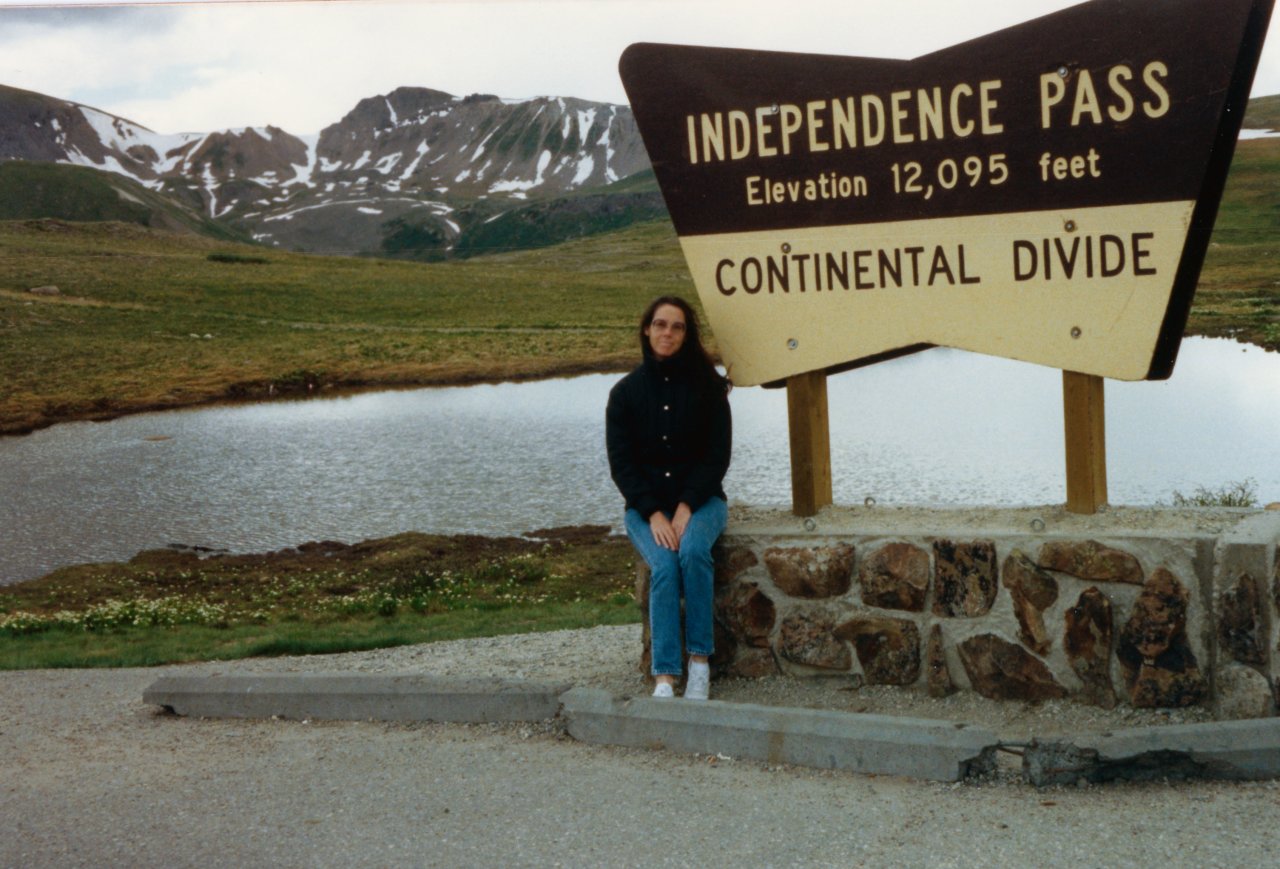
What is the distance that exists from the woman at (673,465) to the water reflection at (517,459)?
8.25m

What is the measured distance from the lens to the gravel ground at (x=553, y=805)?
4105mm

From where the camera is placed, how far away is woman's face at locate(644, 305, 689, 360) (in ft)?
19.8

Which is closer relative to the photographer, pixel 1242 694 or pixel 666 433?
pixel 1242 694

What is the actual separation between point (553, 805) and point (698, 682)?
4.15 feet

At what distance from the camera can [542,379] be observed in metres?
37.4

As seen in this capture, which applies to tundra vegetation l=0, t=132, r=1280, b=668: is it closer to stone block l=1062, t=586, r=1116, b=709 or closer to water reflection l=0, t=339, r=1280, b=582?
water reflection l=0, t=339, r=1280, b=582

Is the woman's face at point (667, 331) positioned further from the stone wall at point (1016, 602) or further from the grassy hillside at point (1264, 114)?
the grassy hillside at point (1264, 114)

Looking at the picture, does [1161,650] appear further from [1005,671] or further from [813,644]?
[813,644]

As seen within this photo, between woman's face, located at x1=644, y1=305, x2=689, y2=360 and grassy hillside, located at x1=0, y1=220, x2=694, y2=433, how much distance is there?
28.7 metres

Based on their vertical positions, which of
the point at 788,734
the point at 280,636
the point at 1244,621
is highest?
the point at 1244,621

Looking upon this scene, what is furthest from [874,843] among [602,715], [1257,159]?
[1257,159]

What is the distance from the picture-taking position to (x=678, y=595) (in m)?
5.84

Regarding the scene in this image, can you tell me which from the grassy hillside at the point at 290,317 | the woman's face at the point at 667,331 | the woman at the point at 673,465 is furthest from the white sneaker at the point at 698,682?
the grassy hillside at the point at 290,317

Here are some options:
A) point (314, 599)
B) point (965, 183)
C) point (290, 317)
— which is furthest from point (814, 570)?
point (290, 317)
